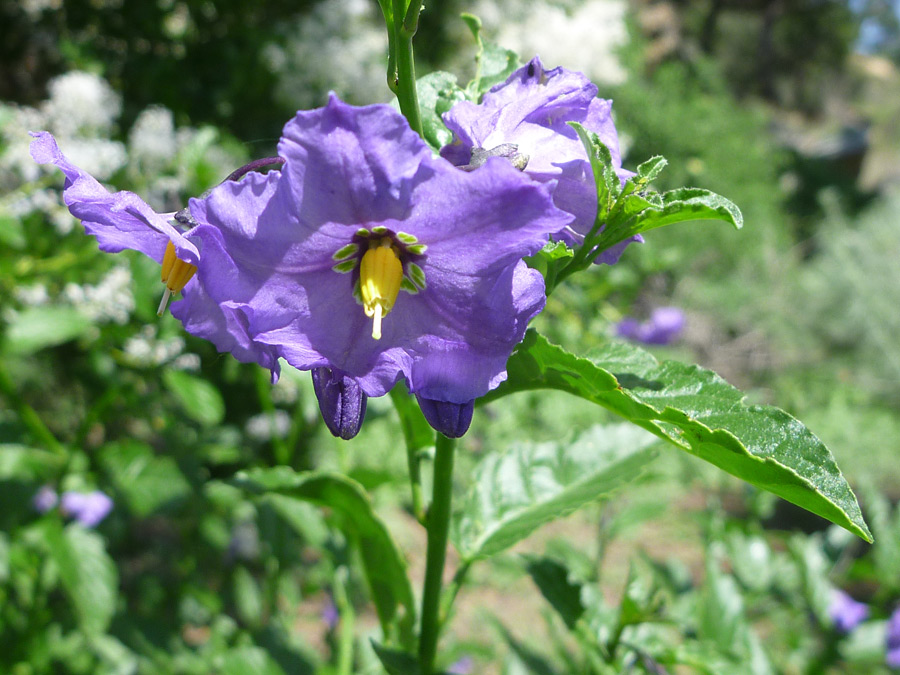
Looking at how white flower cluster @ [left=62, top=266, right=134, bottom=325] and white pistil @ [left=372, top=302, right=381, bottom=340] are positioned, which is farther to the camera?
white flower cluster @ [left=62, top=266, right=134, bottom=325]

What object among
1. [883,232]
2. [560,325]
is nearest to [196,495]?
[560,325]

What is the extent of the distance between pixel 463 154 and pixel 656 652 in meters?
0.89

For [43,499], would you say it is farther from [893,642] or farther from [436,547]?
[893,642]

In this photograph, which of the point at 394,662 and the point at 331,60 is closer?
the point at 394,662

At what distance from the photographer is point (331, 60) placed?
3689mm

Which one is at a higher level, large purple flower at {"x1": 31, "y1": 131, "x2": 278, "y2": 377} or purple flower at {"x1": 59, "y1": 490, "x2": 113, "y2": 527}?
Answer: large purple flower at {"x1": 31, "y1": 131, "x2": 278, "y2": 377}

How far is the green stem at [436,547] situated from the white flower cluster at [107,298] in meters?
1.52

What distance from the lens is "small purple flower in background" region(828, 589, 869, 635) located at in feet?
6.51

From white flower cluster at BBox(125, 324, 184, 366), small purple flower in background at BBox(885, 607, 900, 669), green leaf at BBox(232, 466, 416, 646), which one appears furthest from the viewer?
white flower cluster at BBox(125, 324, 184, 366)

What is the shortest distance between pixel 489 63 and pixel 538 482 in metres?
0.62

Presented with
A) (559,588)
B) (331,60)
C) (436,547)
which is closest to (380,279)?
(436,547)

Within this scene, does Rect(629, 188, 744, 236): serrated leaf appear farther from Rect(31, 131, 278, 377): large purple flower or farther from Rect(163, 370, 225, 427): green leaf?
Rect(163, 370, 225, 427): green leaf

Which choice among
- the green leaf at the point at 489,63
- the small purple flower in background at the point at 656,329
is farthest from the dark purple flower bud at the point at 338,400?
the small purple flower in background at the point at 656,329

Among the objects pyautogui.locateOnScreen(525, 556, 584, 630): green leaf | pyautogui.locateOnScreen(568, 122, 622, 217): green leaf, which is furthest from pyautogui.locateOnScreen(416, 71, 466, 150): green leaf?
pyautogui.locateOnScreen(525, 556, 584, 630): green leaf
